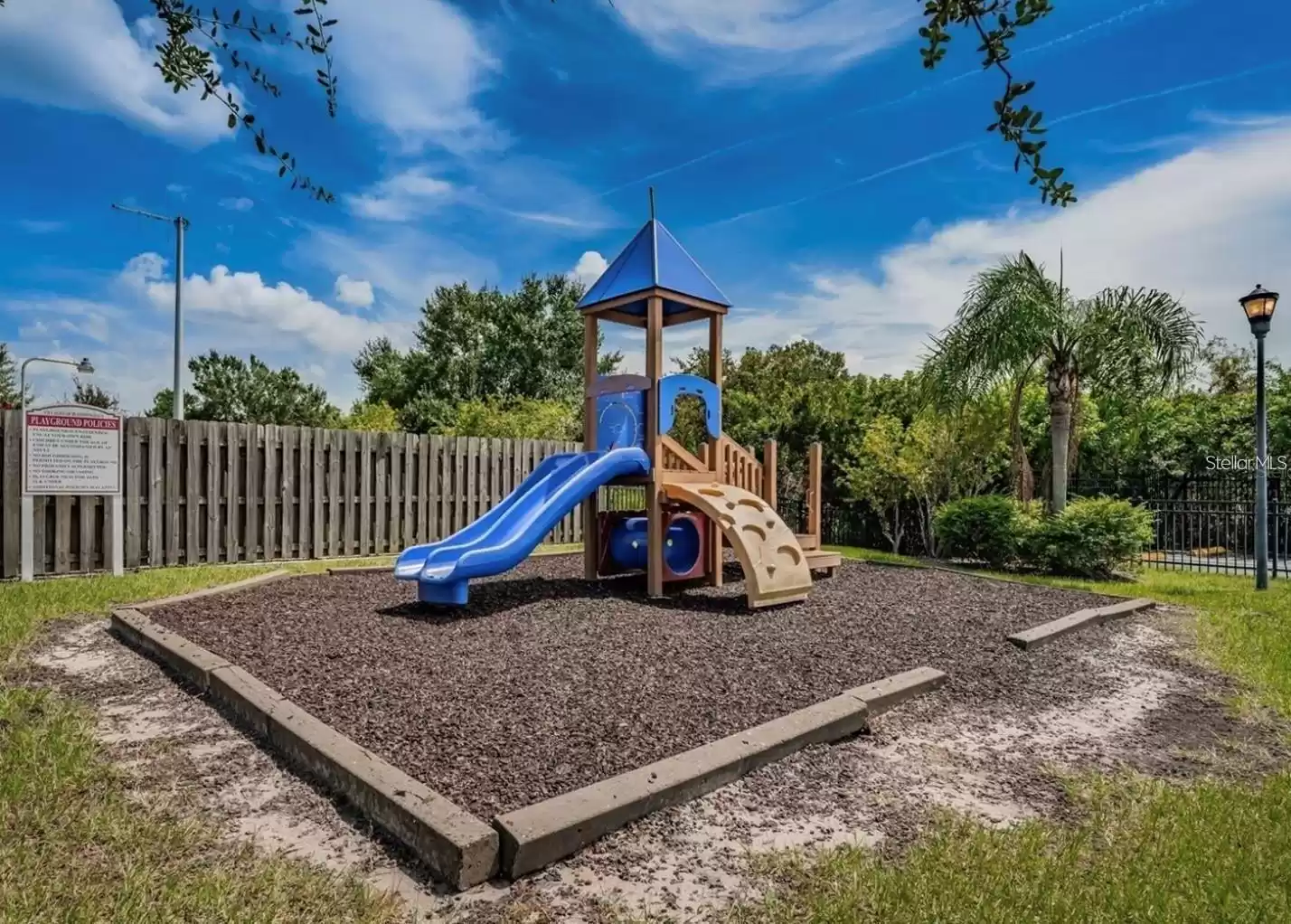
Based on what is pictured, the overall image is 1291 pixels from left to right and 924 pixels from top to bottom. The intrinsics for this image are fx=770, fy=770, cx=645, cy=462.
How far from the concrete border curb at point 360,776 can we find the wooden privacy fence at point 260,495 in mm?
5077

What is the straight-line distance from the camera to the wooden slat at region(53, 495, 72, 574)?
8562mm

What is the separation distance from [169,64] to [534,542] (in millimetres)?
5074

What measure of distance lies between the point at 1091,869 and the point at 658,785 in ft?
4.80

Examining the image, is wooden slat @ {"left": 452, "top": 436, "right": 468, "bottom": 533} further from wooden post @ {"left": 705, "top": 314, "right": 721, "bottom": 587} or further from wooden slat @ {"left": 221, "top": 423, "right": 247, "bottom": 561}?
wooden post @ {"left": 705, "top": 314, "right": 721, "bottom": 587}

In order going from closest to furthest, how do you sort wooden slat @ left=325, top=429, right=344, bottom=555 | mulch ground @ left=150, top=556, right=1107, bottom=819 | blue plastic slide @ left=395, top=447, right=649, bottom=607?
mulch ground @ left=150, top=556, right=1107, bottom=819 < blue plastic slide @ left=395, top=447, right=649, bottom=607 < wooden slat @ left=325, top=429, right=344, bottom=555

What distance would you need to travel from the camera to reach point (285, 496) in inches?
414

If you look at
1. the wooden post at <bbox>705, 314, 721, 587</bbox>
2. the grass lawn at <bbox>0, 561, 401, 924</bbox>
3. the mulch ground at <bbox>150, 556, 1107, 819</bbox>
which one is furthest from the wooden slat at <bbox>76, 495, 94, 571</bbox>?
the wooden post at <bbox>705, 314, 721, 587</bbox>

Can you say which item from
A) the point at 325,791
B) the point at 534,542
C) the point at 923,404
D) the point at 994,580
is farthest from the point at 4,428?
the point at 923,404

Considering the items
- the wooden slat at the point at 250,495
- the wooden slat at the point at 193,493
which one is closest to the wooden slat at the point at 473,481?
the wooden slat at the point at 250,495

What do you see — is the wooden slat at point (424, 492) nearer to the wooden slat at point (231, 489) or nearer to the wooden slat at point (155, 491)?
the wooden slat at point (231, 489)

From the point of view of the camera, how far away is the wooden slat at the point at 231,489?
10023 millimetres

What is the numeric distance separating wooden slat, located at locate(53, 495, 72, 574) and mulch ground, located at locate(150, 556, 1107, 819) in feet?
9.45

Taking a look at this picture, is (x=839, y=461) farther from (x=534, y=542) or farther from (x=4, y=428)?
(x=4, y=428)

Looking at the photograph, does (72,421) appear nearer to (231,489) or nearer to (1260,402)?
(231,489)
